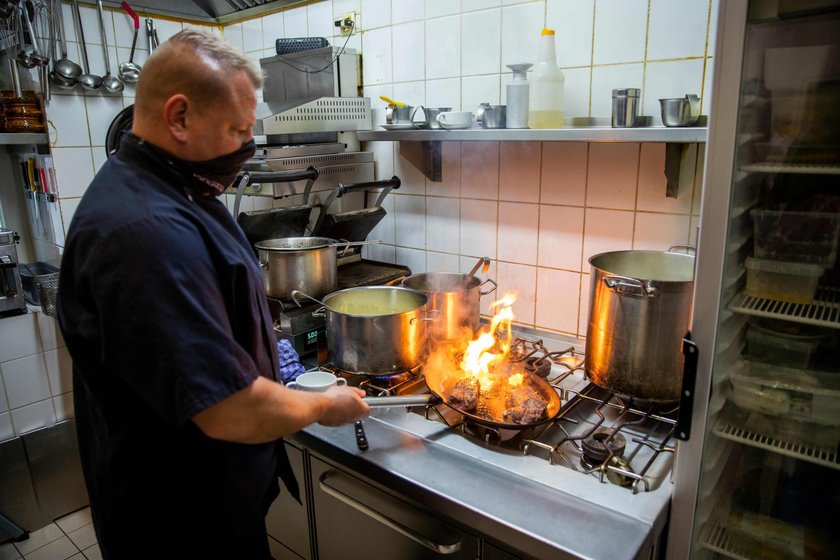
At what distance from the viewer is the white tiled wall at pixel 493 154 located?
1.52m

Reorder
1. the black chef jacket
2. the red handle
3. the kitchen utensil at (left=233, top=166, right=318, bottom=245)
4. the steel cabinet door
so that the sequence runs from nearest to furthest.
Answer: the black chef jacket, the steel cabinet door, the kitchen utensil at (left=233, top=166, right=318, bottom=245), the red handle

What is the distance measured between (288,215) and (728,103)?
55.8 inches

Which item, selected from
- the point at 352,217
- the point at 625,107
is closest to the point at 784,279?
the point at 625,107

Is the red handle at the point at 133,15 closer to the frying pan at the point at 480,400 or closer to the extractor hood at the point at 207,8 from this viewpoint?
the extractor hood at the point at 207,8

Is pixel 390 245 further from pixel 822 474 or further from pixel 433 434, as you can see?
pixel 822 474

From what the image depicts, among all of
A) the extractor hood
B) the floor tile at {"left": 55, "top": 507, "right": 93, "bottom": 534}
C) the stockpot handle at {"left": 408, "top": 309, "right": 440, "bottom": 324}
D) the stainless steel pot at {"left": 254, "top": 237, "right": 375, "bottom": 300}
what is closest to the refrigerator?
the stockpot handle at {"left": 408, "top": 309, "right": 440, "bottom": 324}

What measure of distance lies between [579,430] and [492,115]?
88 cm

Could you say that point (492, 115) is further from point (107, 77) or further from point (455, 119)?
point (107, 77)

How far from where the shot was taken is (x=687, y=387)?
→ 1.01 m

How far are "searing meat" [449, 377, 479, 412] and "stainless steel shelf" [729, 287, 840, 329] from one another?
0.56 meters

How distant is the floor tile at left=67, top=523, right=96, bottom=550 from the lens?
2.20m

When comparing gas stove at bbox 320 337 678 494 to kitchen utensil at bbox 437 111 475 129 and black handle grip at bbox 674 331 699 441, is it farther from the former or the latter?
kitchen utensil at bbox 437 111 475 129

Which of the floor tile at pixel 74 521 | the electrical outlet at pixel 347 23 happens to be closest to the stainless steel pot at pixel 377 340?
the electrical outlet at pixel 347 23

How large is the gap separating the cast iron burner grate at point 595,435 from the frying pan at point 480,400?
0.03 meters
